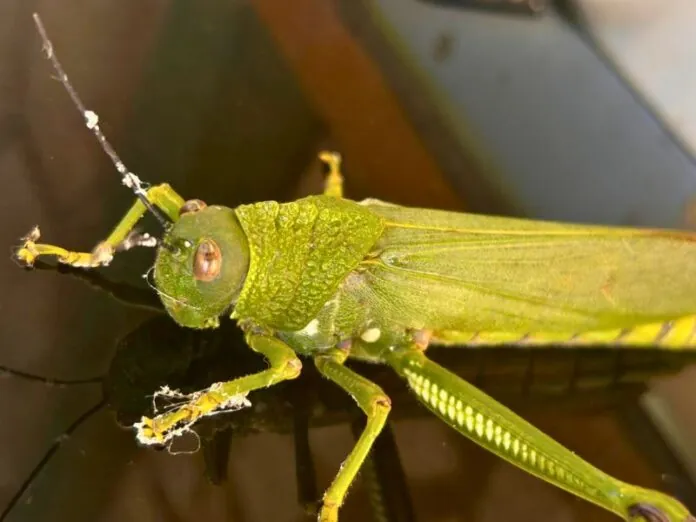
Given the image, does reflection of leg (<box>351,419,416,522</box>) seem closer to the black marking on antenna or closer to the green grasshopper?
the green grasshopper

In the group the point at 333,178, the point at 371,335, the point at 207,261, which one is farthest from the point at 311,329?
the point at 333,178

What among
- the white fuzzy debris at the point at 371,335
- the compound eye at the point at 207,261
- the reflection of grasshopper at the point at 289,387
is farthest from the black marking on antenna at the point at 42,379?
the white fuzzy debris at the point at 371,335

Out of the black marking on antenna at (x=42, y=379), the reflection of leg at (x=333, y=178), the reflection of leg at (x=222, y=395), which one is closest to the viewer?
the reflection of leg at (x=222, y=395)

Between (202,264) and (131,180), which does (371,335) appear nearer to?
(202,264)

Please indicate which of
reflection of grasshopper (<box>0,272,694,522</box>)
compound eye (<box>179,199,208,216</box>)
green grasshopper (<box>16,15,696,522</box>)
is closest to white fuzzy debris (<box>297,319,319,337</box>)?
green grasshopper (<box>16,15,696,522</box>)

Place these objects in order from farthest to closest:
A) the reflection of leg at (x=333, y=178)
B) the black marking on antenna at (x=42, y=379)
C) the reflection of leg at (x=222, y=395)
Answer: the reflection of leg at (x=333, y=178), the black marking on antenna at (x=42, y=379), the reflection of leg at (x=222, y=395)

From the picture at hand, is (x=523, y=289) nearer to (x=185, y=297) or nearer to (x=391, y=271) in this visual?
(x=391, y=271)

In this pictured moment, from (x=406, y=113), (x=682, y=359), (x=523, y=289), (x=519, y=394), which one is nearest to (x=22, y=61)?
(x=406, y=113)

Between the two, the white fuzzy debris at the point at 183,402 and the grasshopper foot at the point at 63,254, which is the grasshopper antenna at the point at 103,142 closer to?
the grasshopper foot at the point at 63,254
